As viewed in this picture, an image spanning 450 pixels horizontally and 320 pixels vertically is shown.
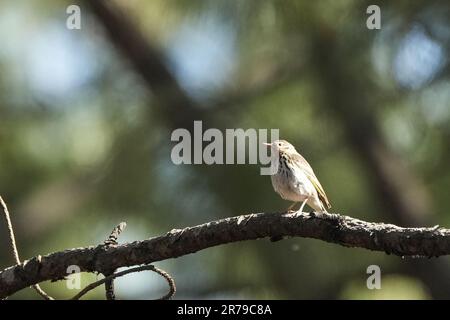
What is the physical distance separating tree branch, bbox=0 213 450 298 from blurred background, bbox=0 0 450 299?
5.45ft

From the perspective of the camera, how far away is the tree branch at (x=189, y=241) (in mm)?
1845

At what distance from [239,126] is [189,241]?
1.75m

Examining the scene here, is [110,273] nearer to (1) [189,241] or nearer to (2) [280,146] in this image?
(1) [189,241]

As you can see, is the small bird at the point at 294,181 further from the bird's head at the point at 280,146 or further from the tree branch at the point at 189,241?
the tree branch at the point at 189,241

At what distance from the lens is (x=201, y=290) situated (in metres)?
3.80

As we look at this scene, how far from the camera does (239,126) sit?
12.0 ft

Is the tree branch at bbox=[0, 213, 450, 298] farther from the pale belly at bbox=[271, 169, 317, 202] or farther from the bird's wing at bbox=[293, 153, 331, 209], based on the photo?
the bird's wing at bbox=[293, 153, 331, 209]

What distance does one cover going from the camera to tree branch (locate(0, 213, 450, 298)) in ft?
6.05

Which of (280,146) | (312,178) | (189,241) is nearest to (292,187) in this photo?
(312,178)

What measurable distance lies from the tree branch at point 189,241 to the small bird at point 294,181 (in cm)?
116

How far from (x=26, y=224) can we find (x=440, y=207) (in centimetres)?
184

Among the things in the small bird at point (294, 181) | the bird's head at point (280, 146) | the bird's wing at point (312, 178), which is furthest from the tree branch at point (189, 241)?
the bird's head at point (280, 146)
